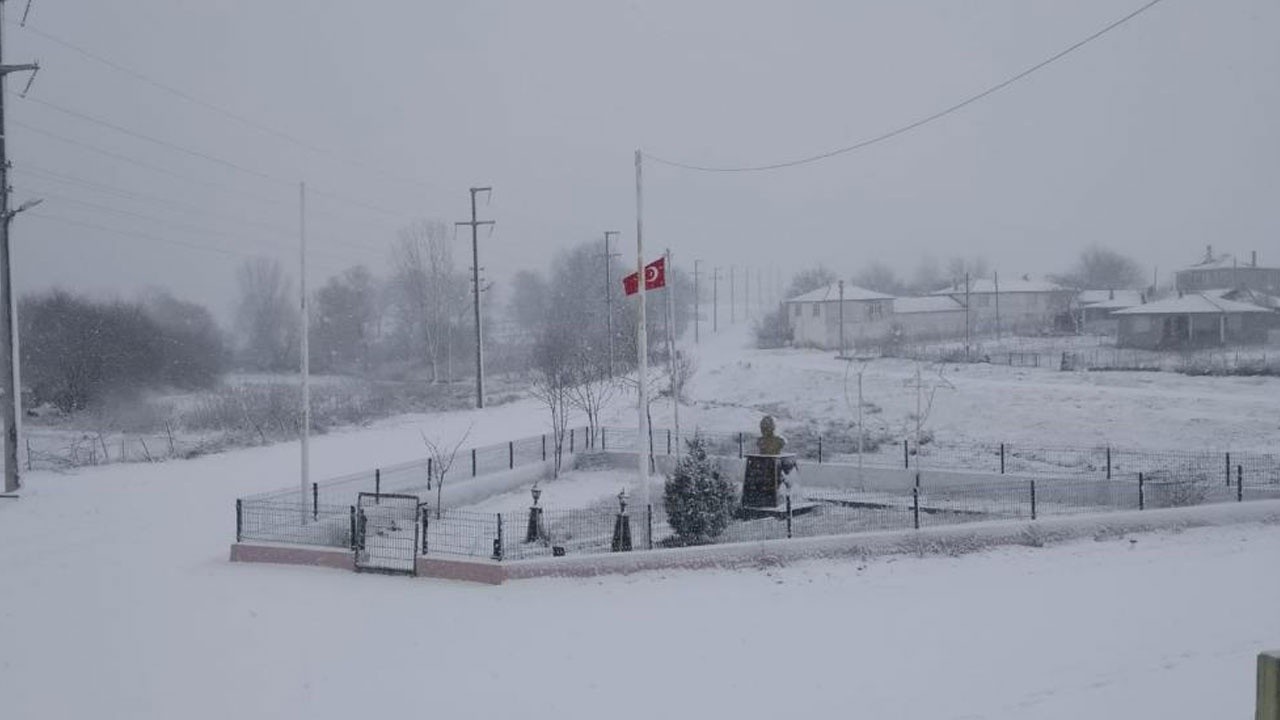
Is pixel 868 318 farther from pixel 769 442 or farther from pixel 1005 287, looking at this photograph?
pixel 769 442

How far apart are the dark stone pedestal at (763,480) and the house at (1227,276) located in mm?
63586

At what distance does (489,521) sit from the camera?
17000mm

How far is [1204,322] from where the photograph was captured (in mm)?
53031

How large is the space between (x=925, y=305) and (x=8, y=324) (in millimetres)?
64908

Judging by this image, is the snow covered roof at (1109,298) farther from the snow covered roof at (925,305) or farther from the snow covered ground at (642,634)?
the snow covered ground at (642,634)

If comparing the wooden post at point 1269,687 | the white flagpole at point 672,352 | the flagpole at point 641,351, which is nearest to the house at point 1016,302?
the white flagpole at point 672,352

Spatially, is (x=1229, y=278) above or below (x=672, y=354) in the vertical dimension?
above

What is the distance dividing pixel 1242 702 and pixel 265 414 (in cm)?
3534

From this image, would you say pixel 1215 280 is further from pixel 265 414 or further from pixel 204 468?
pixel 204 468

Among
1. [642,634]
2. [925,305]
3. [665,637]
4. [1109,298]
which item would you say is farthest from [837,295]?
[665,637]

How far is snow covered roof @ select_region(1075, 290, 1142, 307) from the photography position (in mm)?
73062

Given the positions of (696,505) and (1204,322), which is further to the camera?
(1204,322)

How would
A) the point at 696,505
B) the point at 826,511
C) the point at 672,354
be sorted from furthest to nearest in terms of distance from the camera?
the point at 672,354
the point at 826,511
the point at 696,505

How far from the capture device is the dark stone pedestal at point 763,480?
68.2ft
